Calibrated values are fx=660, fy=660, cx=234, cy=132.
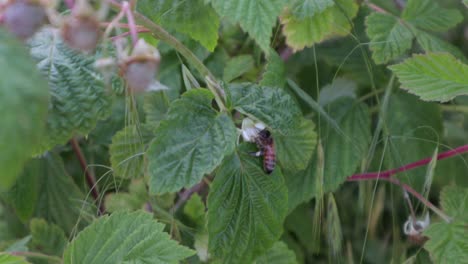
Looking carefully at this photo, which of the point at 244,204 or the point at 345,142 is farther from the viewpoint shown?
the point at 345,142

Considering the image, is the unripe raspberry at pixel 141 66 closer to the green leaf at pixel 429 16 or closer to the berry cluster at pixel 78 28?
the berry cluster at pixel 78 28

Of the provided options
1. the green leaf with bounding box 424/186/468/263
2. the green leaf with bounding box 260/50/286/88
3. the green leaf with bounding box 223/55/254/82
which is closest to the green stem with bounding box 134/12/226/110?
the green leaf with bounding box 260/50/286/88

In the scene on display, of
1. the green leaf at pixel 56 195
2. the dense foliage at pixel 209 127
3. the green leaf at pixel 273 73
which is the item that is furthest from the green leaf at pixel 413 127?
the green leaf at pixel 56 195

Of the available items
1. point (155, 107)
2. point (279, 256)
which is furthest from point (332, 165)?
point (155, 107)

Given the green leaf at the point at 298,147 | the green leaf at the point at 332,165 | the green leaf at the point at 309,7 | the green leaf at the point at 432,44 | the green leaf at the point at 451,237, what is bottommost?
the green leaf at the point at 451,237

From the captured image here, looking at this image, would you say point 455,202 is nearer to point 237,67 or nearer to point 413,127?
point 413,127

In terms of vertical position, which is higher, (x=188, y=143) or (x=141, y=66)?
(x=141, y=66)

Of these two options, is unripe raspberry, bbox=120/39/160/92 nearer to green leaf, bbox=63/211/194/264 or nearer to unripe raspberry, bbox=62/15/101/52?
unripe raspberry, bbox=62/15/101/52

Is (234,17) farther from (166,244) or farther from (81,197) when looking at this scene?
(81,197)
